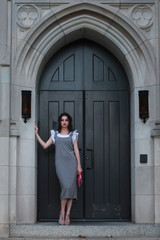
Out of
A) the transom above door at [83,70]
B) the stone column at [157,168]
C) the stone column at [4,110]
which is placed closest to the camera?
the stone column at [4,110]

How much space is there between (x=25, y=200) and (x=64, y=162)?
933 millimetres

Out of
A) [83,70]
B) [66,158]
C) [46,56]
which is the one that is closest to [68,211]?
[66,158]

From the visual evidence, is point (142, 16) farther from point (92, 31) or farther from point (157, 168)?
point (157, 168)

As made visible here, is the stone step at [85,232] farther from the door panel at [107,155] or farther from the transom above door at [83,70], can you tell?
the transom above door at [83,70]

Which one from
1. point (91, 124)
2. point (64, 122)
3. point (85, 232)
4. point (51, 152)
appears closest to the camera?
point (85, 232)

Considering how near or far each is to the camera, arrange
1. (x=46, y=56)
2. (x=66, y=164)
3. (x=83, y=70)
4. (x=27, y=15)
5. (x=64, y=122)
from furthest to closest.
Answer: (x=83, y=70) < (x=46, y=56) < (x=27, y=15) < (x=64, y=122) < (x=66, y=164)

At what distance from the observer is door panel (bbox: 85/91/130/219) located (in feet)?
31.2

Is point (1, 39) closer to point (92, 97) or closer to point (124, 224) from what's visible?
point (92, 97)

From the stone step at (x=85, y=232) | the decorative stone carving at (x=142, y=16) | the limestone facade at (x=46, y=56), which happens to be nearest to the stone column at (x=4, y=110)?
the limestone facade at (x=46, y=56)

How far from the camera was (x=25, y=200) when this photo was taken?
8.97 metres

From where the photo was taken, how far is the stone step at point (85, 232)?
8.42 metres

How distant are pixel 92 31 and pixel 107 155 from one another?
2.28 metres

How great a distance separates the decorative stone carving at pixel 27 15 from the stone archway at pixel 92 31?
124 millimetres

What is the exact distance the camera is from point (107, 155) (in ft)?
31.6
